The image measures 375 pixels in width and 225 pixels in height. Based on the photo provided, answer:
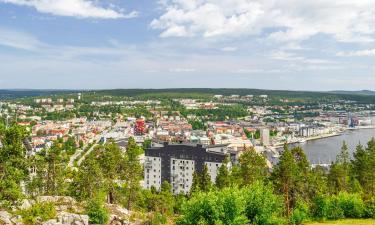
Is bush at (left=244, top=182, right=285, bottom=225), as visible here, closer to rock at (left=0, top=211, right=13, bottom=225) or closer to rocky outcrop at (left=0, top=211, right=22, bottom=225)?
rocky outcrop at (left=0, top=211, right=22, bottom=225)

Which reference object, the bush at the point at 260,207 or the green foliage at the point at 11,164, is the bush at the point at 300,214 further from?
the green foliage at the point at 11,164

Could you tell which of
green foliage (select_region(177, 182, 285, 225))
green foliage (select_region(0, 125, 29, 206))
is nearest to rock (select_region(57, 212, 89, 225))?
green foliage (select_region(0, 125, 29, 206))

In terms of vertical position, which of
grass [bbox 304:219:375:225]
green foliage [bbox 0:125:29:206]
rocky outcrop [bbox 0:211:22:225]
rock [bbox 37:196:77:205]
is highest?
green foliage [bbox 0:125:29:206]

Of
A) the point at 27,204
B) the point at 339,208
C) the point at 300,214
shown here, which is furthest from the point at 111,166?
the point at 339,208

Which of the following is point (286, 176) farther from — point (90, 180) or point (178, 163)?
point (178, 163)

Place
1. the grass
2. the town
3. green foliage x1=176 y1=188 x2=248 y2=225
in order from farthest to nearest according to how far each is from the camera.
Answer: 1. the town
2. the grass
3. green foliage x1=176 y1=188 x2=248 y2=225

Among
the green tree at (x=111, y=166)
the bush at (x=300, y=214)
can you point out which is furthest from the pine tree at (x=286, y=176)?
the green tree at (x=111, y=166)

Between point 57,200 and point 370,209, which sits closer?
point 57,200
